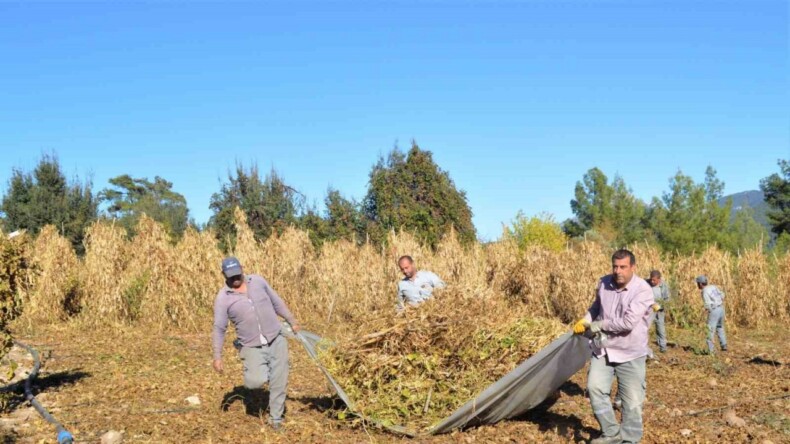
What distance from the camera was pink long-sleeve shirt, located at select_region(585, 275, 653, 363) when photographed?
6.08 metres

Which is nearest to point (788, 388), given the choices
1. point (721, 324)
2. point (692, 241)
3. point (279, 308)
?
point (721, 324)

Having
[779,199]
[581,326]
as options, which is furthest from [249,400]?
[779,199]

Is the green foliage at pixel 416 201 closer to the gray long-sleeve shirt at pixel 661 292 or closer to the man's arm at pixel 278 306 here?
the gray long-sleeve shirt at pixel 661 292

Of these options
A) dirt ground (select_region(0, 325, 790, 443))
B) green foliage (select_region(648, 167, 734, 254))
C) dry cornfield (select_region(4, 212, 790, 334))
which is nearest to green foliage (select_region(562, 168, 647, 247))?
green foliage (select_region(648, 167, 734, 254))

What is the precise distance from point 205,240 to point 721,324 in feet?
42.5

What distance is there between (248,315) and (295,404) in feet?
5.91

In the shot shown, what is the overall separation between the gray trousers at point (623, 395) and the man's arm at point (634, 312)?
0.38m

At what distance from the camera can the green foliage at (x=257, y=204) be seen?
33.3 metres

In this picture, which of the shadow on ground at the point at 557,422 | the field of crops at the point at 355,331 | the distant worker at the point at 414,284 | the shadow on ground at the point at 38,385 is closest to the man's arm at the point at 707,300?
the field of crops at the point at 355,331

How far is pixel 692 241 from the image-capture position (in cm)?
5512

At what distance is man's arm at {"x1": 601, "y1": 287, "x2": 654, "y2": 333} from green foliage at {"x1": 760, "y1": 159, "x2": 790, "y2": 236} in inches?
2037

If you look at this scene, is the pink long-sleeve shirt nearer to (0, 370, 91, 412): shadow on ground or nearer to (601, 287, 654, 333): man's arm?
(601, 287, 654, 333): man's arm

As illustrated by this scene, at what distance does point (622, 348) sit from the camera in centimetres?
620

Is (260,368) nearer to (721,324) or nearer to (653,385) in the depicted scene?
(653,385)
